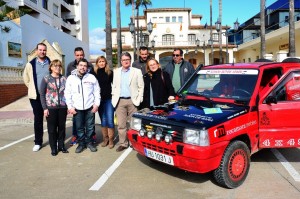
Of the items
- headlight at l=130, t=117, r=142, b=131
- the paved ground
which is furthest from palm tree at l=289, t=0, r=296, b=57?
headlight at l=130, t=117, r=142, b=131

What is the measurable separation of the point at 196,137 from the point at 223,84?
157cm

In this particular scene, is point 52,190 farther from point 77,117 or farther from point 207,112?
point 207,112

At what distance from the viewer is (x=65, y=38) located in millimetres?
Answer: 27875

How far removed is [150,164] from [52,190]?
1.72 m

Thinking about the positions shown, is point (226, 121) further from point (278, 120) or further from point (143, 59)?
point (143, 59)

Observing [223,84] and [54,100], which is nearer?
[223,84]

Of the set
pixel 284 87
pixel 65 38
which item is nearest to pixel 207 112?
pixel 284 87

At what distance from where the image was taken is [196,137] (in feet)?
11.8

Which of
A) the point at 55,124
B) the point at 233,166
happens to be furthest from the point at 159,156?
the point at 55,124

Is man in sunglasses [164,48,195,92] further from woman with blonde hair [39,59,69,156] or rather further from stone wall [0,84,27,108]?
stone wall [0,84,27,108]

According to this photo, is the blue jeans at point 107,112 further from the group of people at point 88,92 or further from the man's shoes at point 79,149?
the man's shoes at point 79,149

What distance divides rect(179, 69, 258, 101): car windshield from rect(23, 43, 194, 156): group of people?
0.54 meters

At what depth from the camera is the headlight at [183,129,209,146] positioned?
3512mm

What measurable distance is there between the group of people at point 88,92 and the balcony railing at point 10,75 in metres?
9.41
